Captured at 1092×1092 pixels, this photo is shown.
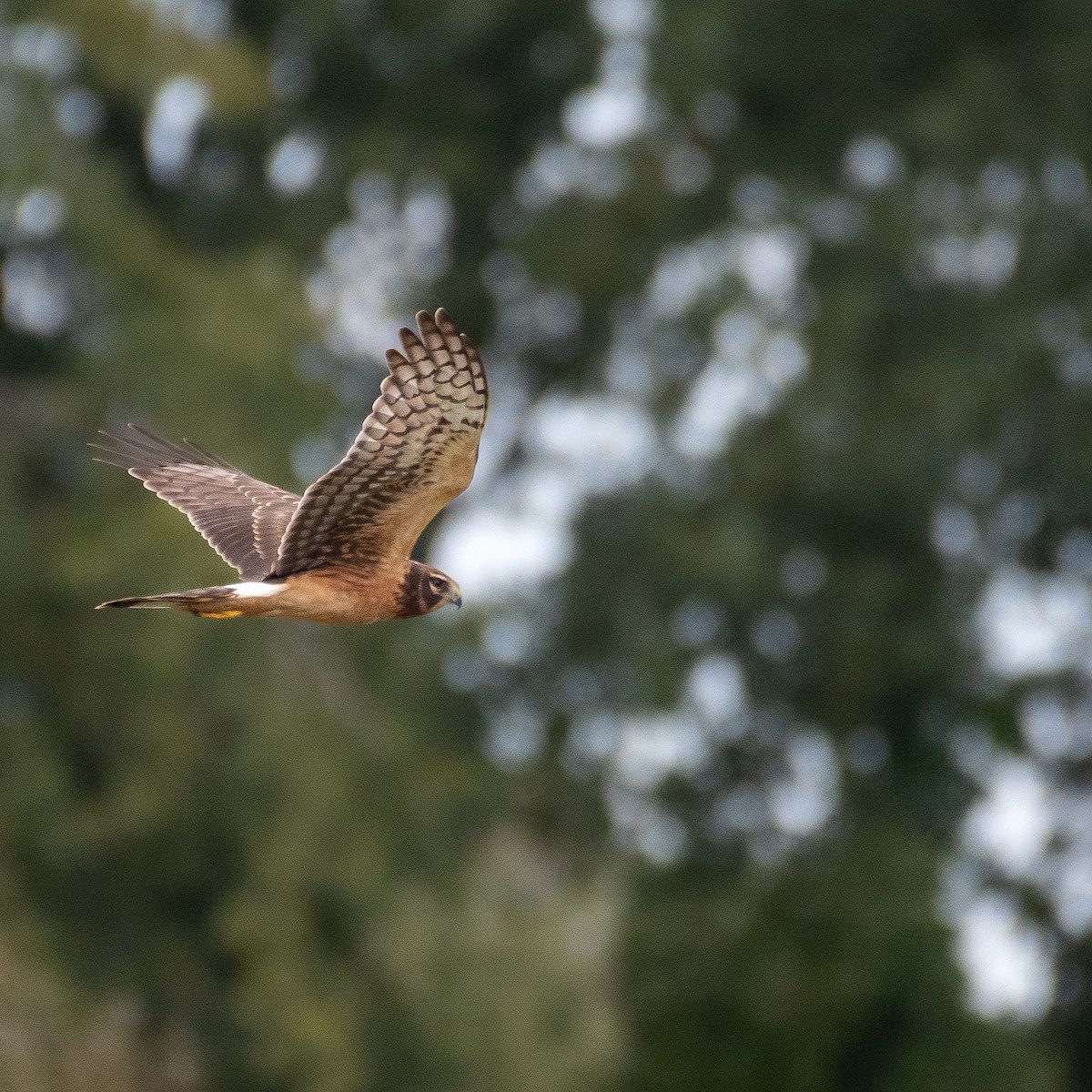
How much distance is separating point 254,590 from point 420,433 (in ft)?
2.56

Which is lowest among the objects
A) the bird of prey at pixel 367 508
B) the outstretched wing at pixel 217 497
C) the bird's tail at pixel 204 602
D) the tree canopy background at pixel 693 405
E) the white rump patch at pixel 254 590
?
the bird's tail at pixel 204 602

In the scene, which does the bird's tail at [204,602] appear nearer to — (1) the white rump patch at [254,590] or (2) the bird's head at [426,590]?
(1) the white rump patch at [254,590]

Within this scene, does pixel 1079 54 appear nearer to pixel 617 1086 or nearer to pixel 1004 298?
pixel 1004 298

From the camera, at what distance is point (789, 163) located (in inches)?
1010

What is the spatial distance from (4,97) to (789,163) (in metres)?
9.85

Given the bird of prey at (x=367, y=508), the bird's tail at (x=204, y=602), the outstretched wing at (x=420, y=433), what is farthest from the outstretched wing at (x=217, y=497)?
the outstretched wing at (x=420, y=433)

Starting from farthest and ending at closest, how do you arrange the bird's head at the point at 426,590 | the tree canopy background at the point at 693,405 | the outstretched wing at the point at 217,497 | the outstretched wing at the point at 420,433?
the tree canopy background at the point at 693,405, the outstretched wing at the point at 217,497, the bird's head at the point at 426,590, the outstretched wing at the point at 420,433

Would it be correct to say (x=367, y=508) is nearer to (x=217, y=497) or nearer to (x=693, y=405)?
(x=217, y=497)

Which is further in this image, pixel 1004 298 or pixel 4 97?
pixel 1004 298

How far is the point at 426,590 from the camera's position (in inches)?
299

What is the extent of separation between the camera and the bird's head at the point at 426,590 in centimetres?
757

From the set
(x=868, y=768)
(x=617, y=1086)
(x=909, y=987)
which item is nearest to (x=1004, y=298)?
(x=868, y=768)

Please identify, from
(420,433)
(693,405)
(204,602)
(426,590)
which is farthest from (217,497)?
(693,405)

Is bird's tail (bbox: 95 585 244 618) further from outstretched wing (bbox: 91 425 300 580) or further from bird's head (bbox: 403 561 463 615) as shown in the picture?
bird's head (bbox: 403 561 463 615)
